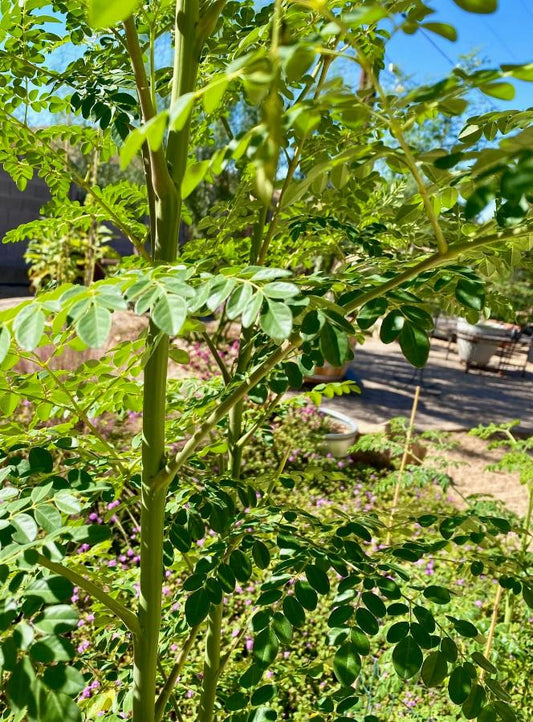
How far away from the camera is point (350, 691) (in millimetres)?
1032

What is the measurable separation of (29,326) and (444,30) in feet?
1.60

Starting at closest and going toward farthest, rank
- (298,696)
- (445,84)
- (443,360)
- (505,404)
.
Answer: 1. (445,84)
2. (298,696)
3. (505,404)
4. (443,360)

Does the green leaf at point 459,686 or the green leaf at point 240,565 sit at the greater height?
the green leaf at point 240,565

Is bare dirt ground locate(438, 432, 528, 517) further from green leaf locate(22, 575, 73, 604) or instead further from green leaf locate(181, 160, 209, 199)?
green leaf locate(181, 160, 209, 199)

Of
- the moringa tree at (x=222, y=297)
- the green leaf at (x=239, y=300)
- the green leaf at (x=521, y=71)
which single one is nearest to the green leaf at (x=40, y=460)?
the moringa tree at (x=222, y=297)

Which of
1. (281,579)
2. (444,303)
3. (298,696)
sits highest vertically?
(444,303)

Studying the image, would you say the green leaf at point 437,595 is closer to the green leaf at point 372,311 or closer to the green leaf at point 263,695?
the green leaf at point 263,695

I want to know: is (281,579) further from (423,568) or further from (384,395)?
(384,395)

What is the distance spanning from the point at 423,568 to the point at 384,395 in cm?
490

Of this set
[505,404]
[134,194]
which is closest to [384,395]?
[505,404]

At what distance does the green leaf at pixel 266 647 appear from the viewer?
86 cm

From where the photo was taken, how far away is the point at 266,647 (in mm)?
865

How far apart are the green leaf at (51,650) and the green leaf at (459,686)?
1.87 ft

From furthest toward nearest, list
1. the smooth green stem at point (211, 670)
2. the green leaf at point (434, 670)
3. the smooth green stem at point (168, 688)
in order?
the smooth green stem at point (211, 670) → the smooth green stem at point (168, 688) → the green leaf at point (434, 670)
